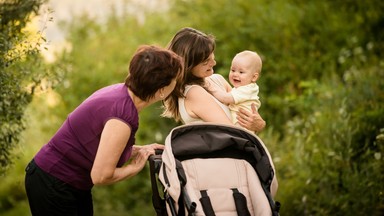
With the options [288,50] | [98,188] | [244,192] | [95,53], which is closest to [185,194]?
[244,192]

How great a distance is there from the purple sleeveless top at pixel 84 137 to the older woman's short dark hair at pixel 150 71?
0.09 meters

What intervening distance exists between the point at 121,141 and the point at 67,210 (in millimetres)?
610

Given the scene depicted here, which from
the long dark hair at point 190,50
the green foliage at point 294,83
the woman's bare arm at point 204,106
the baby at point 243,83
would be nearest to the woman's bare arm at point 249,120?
the baby at point 243,83

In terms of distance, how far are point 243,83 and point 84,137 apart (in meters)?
1.30

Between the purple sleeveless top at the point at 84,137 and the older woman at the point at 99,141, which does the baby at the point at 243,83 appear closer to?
the older woman at the point at 99,141

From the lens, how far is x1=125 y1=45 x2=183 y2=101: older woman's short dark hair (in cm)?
380

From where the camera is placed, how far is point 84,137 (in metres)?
3.87

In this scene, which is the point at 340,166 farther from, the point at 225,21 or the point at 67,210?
the point at 225,21

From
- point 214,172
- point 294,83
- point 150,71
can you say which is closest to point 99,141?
Result: point 150,71

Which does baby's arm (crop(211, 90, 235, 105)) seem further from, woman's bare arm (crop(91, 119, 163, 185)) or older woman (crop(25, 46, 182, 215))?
woman's bare arm (crop(91, 119, 163, 185))

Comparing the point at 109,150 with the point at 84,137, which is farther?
the point at 84,137

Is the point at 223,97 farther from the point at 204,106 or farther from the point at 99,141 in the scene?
the point at 99,141

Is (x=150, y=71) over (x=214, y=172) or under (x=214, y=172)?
over

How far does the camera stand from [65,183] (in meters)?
3.95
